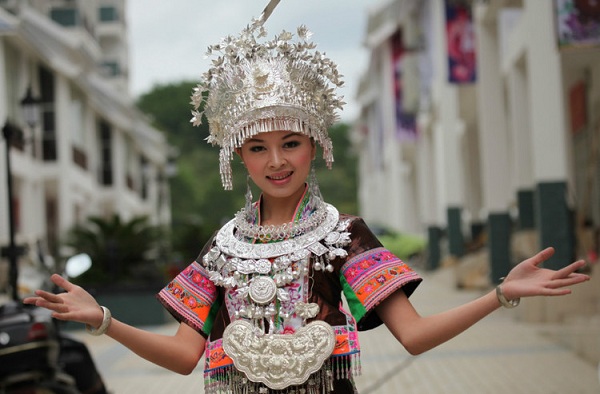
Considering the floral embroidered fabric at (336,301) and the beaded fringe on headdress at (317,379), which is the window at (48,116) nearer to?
the floral embroidered fabric at (336,301)

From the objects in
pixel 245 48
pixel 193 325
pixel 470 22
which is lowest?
pixel 193 325

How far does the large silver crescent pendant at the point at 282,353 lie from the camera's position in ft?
11.4

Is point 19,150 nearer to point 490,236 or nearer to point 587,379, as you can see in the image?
point 490,236

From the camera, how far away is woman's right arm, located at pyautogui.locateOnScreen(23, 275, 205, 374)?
11.2ft

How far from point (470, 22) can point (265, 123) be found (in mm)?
21984

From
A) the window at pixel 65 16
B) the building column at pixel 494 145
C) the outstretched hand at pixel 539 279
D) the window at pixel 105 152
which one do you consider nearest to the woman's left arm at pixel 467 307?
the outstretched hand at pixel 539 279

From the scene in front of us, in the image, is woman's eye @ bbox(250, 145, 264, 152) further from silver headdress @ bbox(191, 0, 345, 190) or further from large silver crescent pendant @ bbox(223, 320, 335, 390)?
large silver crescent pendant @ bbox(223, 320, 335, 390)

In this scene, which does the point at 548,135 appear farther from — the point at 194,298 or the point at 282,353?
the point at 282,353

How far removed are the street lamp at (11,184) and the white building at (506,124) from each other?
671 centimetres

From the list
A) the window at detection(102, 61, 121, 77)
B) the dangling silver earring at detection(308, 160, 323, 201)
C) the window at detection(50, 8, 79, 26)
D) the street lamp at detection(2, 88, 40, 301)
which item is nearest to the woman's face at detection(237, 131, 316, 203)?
the dangling silver earring at detection(308, 160, 323, 201)

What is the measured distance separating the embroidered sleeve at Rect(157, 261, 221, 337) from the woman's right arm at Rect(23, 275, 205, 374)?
49mm

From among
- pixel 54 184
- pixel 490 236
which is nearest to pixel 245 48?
pixel 490 236

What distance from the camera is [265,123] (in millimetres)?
3697

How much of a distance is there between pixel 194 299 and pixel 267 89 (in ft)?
2.58
